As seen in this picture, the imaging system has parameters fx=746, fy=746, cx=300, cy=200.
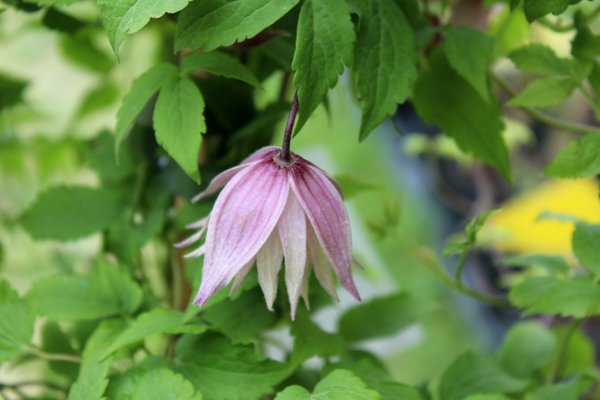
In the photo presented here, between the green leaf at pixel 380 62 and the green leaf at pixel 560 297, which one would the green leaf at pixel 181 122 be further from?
the green leaf at pixel 560 297

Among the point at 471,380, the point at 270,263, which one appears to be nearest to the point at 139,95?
the point at 270,263

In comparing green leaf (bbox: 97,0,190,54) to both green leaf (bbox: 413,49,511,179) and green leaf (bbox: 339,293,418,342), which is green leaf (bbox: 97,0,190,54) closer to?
green leaf (bbox: 413,49,511,179)

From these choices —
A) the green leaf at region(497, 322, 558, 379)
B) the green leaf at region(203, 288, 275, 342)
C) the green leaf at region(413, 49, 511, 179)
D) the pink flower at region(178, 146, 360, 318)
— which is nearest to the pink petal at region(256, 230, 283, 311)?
the pink flower at region(178, 146, 360, 318)

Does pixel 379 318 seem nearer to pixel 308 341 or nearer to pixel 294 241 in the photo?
pixel 308 341

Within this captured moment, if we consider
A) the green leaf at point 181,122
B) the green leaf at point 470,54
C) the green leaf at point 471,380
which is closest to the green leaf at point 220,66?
the green leaf at point 181,122

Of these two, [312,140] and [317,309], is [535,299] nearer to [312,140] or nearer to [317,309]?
[317,309]

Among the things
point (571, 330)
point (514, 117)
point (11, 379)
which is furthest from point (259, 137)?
point (514, 117)

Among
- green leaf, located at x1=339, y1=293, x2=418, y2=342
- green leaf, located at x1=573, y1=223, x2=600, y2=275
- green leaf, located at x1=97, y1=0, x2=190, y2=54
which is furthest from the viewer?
green leaf, located at x1=339, y1=293, x2=418, y2=342
